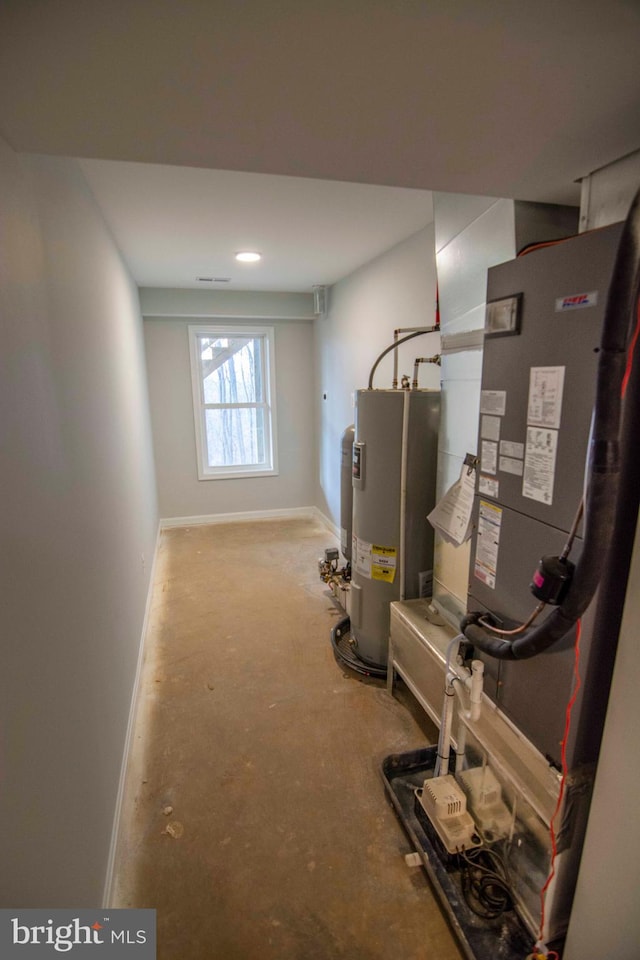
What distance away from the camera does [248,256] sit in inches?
122

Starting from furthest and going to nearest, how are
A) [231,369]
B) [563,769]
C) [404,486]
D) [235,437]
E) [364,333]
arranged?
[235,437] → [231,369] → [364,333] → [404,486] → [563,769]

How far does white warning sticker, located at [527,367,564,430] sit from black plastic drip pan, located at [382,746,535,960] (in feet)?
4.51

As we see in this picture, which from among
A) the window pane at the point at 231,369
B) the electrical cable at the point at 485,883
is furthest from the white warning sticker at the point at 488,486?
the window pane at the point at 231,369

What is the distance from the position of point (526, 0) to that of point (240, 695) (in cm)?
253

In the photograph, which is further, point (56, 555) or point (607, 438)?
point (56, 555)

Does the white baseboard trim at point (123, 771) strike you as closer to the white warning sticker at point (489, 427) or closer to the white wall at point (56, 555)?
the white wall at point (56, 555)

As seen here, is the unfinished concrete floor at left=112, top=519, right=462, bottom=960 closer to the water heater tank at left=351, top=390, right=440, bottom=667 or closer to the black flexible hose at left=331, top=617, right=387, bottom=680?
the black flexible hose at left=331, top=617, right=387, bottom=680

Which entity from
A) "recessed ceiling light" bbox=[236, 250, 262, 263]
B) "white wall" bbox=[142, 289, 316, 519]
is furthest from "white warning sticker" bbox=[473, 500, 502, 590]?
"white wall" bbox=[142, 289, 316, 519]

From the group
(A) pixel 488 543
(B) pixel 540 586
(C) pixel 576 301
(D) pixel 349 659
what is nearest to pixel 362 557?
(D) pixel 349 659

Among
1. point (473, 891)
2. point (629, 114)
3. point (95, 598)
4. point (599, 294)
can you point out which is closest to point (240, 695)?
point (95, 598)

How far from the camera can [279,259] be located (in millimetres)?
3186

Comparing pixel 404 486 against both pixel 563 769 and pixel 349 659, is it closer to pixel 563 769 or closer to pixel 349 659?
pixel 349 659

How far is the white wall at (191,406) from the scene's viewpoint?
14.5 ft

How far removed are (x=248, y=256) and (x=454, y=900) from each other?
11.2ft
